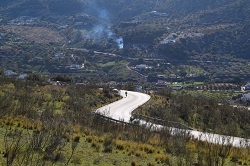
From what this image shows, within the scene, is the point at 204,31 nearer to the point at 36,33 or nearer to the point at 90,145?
the point at 36,33

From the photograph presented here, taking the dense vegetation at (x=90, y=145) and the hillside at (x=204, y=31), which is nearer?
the dense vegetation at (x=90, y=145)

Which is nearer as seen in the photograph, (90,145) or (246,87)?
(90,145)

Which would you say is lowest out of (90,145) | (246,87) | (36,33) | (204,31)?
(90,145)

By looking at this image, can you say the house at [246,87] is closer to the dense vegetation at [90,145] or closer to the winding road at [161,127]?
the winding road at [161,127]

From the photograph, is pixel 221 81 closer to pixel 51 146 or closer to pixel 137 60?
pixel 137 60

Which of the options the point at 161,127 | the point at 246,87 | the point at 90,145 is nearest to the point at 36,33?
the point at 246,87

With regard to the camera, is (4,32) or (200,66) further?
(4,32)

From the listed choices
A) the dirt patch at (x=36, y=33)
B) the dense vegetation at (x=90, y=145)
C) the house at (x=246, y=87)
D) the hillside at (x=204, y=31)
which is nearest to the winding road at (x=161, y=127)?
the dense vegetation at (x=90, y=145)

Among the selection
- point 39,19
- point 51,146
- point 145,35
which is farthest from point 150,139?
point 39,19

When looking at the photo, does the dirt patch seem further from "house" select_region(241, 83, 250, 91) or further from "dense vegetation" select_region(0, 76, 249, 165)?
"dense vegetation" select_region(0, 76, 249, 165)
